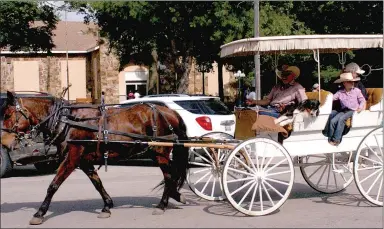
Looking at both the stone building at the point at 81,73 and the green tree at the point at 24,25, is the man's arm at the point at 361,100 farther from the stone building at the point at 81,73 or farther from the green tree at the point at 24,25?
the stone building at the point at 81,73

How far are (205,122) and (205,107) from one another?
0.44m

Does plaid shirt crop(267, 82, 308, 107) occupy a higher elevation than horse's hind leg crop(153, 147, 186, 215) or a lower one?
higher

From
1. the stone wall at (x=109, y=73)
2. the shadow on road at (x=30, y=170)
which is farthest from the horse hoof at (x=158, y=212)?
the stone wall at (x=109, y=73)

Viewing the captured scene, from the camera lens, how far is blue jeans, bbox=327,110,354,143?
8.47 m

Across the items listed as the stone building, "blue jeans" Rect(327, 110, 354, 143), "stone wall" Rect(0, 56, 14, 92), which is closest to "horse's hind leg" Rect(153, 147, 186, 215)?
"blue jeans" Rect(327, 110, 354, 143)

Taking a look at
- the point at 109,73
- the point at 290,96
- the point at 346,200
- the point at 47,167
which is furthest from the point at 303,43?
the point at 109,73

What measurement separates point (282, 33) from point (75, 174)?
1357 cm

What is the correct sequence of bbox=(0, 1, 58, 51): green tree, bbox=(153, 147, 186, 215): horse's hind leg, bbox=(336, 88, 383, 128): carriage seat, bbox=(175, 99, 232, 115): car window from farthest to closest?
bbox=(0, 1, 58, 51): green tree < bbox=(175, 99, 232, 115): car window < bbox=(336, 88, 383, 128): carriage seat < bbox=(153, 147, 186, 215): horse's hind leg

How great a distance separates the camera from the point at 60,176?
7.62 meters

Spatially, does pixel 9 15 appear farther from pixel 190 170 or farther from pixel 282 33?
pixel 190 170

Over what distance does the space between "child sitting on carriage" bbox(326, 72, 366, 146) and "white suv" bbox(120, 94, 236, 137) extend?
367cm

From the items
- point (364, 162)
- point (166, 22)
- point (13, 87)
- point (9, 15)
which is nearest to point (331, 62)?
point (166, 22)

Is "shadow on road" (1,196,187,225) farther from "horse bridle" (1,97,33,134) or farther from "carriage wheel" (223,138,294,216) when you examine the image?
"horse bridle" (1,97,33,134)

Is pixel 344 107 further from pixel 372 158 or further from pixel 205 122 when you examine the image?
pixel 205 122
